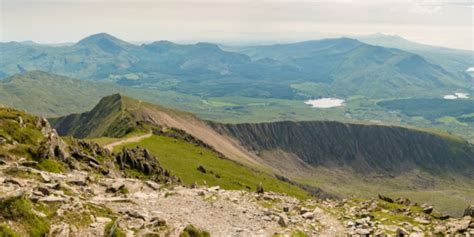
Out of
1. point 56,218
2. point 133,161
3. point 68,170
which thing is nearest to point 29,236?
point 56,218

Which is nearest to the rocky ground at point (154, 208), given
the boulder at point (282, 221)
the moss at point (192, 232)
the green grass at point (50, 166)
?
the boulder at point (282, 221)

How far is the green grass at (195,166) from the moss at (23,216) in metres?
85.6

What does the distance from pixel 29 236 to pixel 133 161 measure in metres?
64.4

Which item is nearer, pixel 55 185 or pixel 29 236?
pixel 29 236

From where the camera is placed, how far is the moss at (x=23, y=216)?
97.2ft

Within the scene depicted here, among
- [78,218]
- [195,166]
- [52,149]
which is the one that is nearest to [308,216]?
[78,218]

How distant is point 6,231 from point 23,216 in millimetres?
2998

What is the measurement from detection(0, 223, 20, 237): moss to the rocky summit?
0.06 metres

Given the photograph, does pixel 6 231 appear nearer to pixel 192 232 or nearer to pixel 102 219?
pixel 102 219

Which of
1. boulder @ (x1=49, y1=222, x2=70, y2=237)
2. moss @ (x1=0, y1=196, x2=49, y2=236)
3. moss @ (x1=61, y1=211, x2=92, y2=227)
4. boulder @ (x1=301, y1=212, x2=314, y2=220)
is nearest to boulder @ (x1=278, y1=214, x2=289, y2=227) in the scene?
boulder @ (x1=301, y1=212, x2=314, y2=220)

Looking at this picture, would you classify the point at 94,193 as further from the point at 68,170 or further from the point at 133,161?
the point at 133,161

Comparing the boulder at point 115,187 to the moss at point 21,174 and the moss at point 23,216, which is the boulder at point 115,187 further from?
the moss at point 23,216

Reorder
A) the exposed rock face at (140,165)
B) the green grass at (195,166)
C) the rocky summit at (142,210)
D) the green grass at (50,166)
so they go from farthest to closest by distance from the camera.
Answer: the green grass at (195,166) → the exposed rock face at (140,165) → the green grass at (50,166) → the rocky summit at (142,210)

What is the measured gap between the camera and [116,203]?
42.9 m
